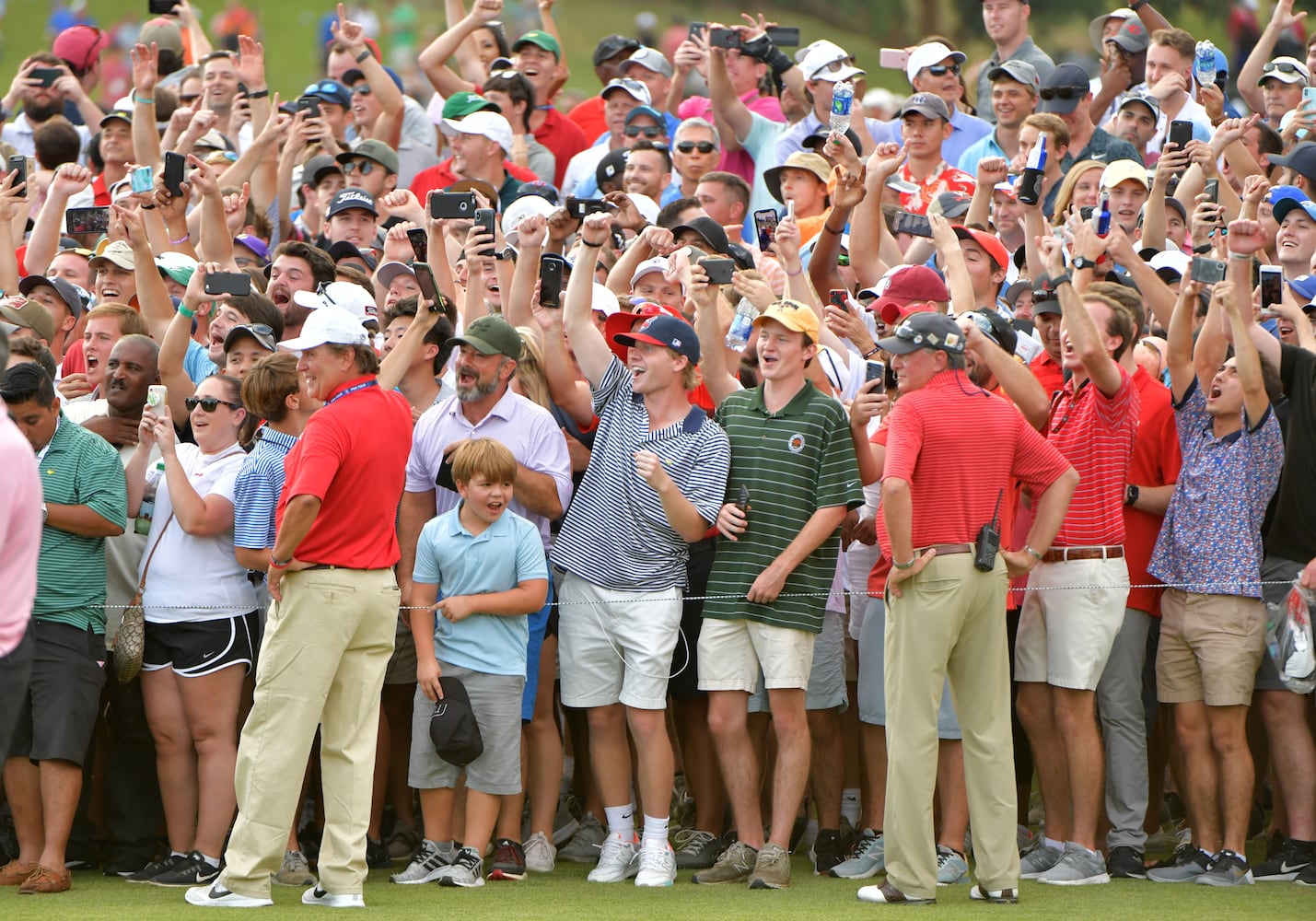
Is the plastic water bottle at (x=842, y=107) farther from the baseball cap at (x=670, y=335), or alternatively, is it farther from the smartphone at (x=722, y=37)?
the baseball cap at (x=670, y=335)

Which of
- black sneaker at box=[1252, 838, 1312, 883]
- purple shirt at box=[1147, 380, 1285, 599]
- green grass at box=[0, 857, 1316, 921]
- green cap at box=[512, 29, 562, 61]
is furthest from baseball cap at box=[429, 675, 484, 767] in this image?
green cap at box=[512, 29, 562, 61]

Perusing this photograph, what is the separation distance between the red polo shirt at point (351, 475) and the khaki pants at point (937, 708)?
2054 mm

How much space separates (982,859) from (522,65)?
334 inches

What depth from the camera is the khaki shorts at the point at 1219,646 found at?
7.40 meters

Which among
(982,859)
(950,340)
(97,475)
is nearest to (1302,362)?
(950,340)

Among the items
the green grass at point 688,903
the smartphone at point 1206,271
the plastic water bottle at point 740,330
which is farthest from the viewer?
the plastic water bottle at point 740,330

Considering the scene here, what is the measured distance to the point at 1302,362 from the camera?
7.55 meters

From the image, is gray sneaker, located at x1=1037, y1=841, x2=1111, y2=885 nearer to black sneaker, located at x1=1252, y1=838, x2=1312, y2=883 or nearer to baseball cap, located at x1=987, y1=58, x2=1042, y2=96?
black sneaker, located at x1=1252, y1=838, x2=1312, y2=883

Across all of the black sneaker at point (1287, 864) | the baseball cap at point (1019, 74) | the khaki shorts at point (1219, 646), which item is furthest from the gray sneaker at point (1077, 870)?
the baseball cap at point (1019, 74)

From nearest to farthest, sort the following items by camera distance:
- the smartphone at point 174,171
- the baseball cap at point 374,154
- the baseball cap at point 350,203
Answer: the smartphone at point 174,171, the baseball cap at point 350,203, the baseball cap at point 374,154

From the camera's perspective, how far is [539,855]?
781 cm

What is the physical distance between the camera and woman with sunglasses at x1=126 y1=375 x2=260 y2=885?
24.4 ft

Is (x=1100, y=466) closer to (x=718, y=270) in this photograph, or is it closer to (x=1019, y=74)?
(x=718, y=270)

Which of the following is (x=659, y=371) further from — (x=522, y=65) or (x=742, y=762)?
(x=522, y=65)
